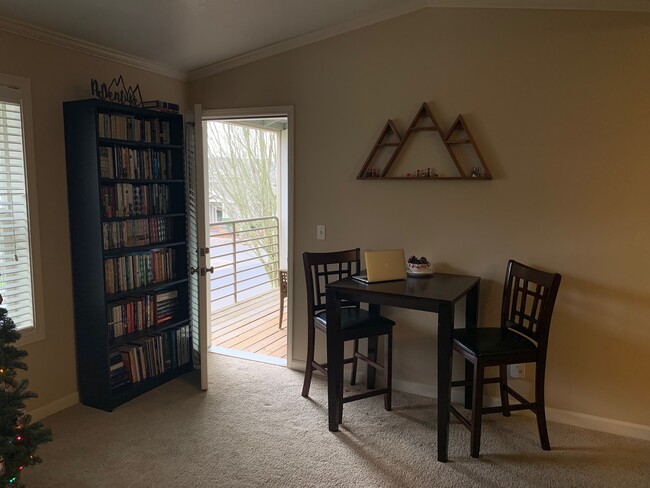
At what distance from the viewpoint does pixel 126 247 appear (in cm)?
321

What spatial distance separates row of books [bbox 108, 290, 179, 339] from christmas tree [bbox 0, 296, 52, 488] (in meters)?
1.10

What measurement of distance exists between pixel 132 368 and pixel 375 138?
221 centimetres

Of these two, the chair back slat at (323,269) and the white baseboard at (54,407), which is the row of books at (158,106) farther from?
the white baseboard at (54,407)

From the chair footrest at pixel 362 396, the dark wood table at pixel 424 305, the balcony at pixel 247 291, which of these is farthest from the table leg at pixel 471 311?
the balcony at pixel 247 291

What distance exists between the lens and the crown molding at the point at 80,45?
2.62 metres

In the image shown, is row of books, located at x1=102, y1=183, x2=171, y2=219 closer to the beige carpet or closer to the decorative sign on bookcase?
the decorative sign on bookcase

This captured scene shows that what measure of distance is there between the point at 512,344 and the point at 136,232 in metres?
2.42

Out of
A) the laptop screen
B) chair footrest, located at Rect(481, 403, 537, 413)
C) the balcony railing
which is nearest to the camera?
chair footrest, located at Rect(481, 403, 537, 413)

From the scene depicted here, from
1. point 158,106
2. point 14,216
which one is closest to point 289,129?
point 158,106

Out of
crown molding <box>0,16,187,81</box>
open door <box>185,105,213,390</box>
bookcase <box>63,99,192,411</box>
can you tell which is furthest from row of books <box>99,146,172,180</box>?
crown molding <box>0,16,187,81</box>

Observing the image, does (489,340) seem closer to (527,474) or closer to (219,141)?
(527,474)

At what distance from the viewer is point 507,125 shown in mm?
2945

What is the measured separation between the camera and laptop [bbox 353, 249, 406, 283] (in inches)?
114

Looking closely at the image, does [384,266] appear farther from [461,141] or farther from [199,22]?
[199,22]
